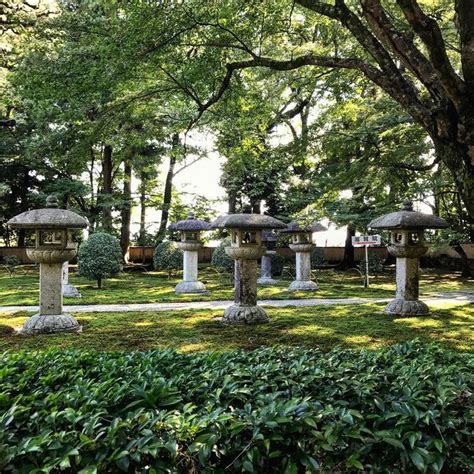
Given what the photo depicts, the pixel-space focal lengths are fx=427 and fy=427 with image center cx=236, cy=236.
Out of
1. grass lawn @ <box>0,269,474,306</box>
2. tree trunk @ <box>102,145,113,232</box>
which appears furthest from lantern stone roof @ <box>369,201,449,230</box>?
tree trunk @ <box>102,145,113,232</box>

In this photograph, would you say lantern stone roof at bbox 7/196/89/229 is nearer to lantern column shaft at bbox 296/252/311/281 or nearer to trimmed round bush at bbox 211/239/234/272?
lantern column shaft at bbox 296/252/311/281

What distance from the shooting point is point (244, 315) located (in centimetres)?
731

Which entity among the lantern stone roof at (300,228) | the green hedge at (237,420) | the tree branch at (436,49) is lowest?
the green hedge at (237,420)

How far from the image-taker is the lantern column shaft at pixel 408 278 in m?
8.23

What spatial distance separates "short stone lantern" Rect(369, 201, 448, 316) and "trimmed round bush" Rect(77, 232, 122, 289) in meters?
7.81

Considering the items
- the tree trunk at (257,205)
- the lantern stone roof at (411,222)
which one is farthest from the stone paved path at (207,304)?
the tree trunk at (257,205)

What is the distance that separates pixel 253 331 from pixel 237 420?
489cm

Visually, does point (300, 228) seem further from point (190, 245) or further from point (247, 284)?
point (247, 284)

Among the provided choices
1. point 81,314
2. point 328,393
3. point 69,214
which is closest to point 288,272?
point 81,314

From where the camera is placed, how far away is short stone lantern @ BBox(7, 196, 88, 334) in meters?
6.56

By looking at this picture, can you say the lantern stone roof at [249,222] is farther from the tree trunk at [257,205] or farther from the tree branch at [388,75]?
the tree trunk at [257,205]

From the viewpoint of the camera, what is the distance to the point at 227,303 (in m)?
9.83

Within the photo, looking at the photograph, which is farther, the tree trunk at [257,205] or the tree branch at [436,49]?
the tree trunk at [257,205]

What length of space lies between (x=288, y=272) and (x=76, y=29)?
1138cm
